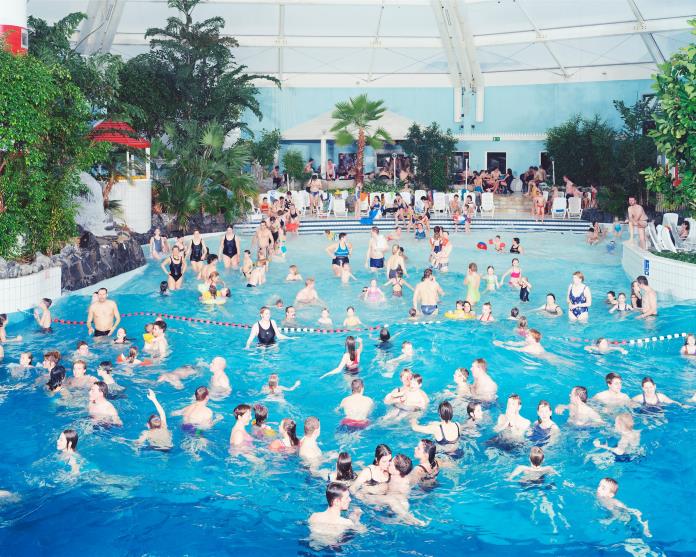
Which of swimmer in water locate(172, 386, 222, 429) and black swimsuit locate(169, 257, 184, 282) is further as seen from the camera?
black swimsuit locate(169, 257, 184, 282)

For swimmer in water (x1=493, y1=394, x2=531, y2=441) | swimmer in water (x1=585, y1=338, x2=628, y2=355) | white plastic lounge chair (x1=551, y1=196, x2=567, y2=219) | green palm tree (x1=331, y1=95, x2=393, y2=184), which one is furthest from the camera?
green palm tree (x1=331, y1=95, x2=393, y2=184)

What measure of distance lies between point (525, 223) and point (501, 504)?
18967 mm

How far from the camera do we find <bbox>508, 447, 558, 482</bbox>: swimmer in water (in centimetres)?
914

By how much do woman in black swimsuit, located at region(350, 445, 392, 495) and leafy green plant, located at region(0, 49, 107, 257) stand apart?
933 centimetres

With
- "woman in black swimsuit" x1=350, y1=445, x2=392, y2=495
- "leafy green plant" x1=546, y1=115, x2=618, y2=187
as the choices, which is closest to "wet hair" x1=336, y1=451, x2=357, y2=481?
"woman in black swimsuit" x1=350, y1=445, x2=392, y2=495

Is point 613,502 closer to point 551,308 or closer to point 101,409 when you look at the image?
point 101,409

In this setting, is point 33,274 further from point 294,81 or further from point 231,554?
point 294,81

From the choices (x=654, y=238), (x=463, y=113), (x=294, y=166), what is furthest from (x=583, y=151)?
(x=654, y=238)

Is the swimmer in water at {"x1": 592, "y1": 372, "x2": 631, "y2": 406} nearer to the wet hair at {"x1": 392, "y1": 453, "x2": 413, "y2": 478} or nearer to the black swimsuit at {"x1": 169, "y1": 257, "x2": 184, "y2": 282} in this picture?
the wet hair at {"x1": 392, "y1": 453, "x2": 413, "y2": 478}

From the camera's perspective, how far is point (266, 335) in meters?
13.8

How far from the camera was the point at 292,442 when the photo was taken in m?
9.69

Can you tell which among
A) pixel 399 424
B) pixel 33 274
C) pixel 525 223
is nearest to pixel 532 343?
pixel 399 424

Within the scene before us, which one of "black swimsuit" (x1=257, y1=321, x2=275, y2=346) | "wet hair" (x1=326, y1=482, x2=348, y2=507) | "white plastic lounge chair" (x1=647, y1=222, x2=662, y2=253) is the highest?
"white plastic lounge chair" (x1=647, y1=222, x2=662, y2=253)

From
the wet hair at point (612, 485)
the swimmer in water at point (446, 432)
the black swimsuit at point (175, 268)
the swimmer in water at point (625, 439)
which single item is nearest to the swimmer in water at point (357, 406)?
the swimmer in water at point (446, 432)
